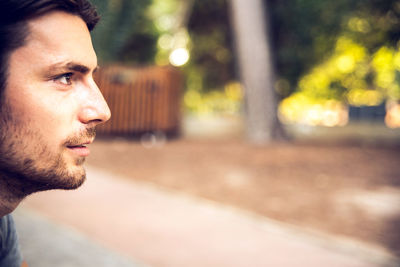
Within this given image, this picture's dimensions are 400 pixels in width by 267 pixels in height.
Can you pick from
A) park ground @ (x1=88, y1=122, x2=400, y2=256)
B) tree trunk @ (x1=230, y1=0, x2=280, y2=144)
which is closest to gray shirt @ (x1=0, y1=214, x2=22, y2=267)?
park ground @ (x1=88, y1=122, x2=400, y2=256)

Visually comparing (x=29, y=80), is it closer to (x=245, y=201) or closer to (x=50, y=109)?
(x=50, y=109)

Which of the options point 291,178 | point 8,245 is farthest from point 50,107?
point 291,178

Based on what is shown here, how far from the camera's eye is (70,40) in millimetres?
947

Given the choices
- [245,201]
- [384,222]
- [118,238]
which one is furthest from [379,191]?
[118,238]

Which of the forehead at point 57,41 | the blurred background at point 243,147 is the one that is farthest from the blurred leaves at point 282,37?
the forehead at point 57,41

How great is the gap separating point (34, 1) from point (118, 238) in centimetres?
257

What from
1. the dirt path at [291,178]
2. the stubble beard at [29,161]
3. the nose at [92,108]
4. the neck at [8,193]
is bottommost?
the dirt path at [291,178]

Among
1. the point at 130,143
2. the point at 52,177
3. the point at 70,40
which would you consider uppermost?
the point at 70,40

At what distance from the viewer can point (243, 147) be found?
8648 mm

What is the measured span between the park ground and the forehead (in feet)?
10.1

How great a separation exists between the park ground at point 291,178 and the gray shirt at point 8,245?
2.90 metres

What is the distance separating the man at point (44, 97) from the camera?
86cm

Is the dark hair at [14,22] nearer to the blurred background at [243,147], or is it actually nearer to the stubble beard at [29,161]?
the stubble beard at [29,161]

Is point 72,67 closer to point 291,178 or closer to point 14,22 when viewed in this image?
point 14,22
